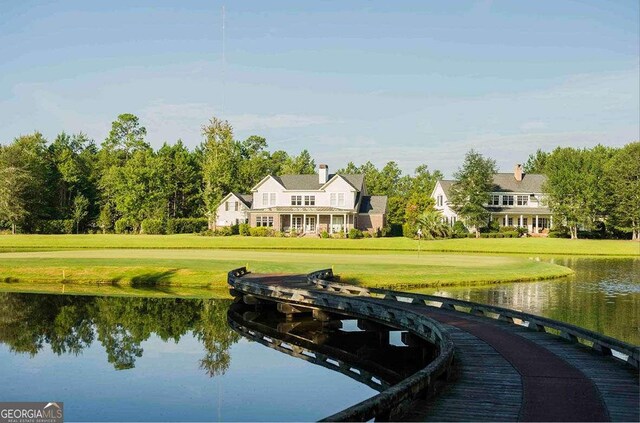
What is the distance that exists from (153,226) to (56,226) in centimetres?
1458

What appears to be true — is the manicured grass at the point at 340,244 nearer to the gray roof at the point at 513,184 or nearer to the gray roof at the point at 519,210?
the gray roof at the point at 519,210

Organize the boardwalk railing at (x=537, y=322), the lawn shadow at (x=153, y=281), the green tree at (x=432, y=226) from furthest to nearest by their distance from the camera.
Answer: the green tree at (x=432, y=226), the lawn shadow at (x=153, y=281), the boardwalk railing at (x=537, y=322)

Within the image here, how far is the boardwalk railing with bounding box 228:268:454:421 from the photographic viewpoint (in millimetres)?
10727

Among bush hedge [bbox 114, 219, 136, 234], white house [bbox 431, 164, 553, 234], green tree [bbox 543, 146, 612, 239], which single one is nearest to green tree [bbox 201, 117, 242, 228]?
bush hedge [bbox 114, 219, 136, 234]

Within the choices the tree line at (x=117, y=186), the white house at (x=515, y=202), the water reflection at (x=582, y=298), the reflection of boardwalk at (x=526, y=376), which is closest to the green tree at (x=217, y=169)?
the tree line at (x=117, y=186)

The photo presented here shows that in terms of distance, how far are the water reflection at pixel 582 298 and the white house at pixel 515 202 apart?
44348mm

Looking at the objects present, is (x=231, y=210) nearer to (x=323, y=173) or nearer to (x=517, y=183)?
(x=323, y=173)

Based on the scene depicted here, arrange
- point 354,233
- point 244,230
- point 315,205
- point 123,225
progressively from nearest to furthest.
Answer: point 354,233
point 244,230
point 315,205
point 123,225

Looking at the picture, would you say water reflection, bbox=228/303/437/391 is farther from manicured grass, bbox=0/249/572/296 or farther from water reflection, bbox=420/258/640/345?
manicured grass, bbox=0/249/572/296

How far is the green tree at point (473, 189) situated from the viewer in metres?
87.5

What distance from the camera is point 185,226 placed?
93.4 metres

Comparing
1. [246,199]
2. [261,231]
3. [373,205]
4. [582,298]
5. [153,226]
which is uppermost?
[246,199]

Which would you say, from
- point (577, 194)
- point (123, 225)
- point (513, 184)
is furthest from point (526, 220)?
point (123, 225)

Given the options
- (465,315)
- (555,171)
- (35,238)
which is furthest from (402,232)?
(465,315)
